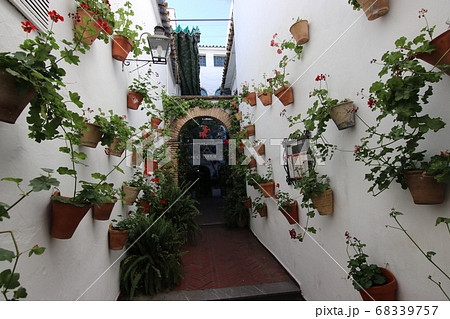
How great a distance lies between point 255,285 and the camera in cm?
316

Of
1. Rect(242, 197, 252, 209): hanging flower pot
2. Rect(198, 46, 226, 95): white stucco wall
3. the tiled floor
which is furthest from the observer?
Rect(198, 46, 226, 95): white stucco wall

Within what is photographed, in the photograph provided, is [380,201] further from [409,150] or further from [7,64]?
[7,64]

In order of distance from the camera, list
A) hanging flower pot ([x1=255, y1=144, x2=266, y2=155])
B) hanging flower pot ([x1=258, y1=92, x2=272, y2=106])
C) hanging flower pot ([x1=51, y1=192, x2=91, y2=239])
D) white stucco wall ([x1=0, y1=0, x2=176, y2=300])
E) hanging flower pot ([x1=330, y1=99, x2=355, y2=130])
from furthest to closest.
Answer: hanging flower pot ([x1=255, y1=144, x2=266, y2=155]) → hanging flower pot ([x1=258, y1=92, x2=272, y2=106]) → hanging flower pot ([x1=330, y1=99, x2=355, y2=130]) → hanging flower pot ([x1=51, y1=192, x2=91, y2=239]) → white stucco wall ([x1=0, y1=0, x2=176, y2=300])

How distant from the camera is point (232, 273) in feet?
11.7

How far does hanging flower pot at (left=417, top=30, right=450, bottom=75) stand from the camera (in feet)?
3.39

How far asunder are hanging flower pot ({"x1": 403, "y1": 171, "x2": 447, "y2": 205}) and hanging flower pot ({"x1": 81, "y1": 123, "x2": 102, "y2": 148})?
200 cm

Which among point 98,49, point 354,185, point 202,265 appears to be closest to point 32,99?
point 98,49

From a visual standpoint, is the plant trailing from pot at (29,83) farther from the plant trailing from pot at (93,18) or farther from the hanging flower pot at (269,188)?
the hanging flower pot at (269,188)

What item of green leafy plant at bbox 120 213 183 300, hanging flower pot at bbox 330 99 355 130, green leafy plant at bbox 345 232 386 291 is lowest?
green leafy plant at bbox 120 213 183 300

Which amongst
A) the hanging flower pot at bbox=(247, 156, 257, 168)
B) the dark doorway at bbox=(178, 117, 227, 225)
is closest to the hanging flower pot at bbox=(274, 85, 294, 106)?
the hanging flower pot at bbox=(247, 156, 257, 168)

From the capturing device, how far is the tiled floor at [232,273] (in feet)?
9.78

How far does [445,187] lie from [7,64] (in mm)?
1922

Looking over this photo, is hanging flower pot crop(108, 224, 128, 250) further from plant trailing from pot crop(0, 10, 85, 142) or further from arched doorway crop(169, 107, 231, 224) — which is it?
arched doorway crop(169, 107, 231, 224)

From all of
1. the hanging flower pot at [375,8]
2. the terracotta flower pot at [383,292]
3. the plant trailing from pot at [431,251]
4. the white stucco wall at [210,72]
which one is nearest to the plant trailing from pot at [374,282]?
the terracotta flower pot at [383,292]
